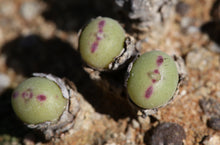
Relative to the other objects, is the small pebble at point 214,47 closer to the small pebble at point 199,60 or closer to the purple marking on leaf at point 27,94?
the small pebble at point 199,60

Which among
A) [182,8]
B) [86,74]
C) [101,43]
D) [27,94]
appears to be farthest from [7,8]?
[182,8]

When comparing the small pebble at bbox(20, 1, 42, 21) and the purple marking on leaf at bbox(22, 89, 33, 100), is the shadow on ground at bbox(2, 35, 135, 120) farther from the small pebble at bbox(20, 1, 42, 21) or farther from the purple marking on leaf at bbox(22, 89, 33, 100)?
the purple marking on leaf at bbox(22, 89, 33, 100)

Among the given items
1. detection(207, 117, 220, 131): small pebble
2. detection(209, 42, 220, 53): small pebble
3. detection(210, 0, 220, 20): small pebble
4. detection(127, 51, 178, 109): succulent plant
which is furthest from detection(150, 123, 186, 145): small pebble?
detection(210, 0, 220, 20): small pebble

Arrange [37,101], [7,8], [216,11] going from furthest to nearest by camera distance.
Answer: [7,8] → [216,11] → [37,101]

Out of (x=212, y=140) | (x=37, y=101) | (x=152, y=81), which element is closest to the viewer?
(x=152, y=81)

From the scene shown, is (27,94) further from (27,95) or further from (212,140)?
(212,140)

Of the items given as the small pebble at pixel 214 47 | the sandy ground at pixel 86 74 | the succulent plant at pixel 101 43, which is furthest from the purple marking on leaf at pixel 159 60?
the small pebble at pixel 214 47
